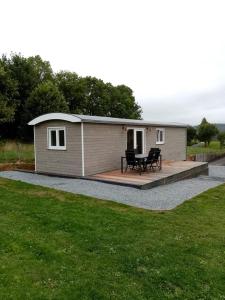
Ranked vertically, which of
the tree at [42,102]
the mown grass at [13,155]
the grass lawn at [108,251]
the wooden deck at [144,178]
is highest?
the tree at [42,102]

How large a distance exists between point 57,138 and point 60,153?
64 centimetres

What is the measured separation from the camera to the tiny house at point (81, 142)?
414 inches

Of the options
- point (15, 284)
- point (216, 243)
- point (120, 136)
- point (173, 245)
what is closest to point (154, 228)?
point (173, 245)

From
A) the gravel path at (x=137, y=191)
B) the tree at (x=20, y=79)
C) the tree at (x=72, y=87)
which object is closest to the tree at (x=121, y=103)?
the tree at (x=72, y=87)

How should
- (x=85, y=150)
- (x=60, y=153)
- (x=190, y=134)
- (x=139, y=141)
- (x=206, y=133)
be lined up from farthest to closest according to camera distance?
(x=190, y=134)
(x=206, y=133)
(x=139, y=141)
(x=60, y=153)
(x=85, y=150)

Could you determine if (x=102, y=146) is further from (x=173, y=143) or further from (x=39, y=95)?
(x=39, y=95)

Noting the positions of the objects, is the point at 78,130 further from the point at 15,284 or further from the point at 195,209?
the point at 15,284

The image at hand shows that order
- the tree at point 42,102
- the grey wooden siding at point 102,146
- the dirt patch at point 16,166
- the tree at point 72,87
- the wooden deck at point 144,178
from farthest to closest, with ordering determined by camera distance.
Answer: the tree at point 72,87 < the tree at point 42,102 < the dirt patch at point 16,166 < the grey wooden siding at point 102,146 < the wooden deck at point 144,178

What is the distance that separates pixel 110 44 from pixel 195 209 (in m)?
15.7

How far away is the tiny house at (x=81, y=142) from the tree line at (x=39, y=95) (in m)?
8.33

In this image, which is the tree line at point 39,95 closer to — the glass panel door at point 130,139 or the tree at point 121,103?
the tree at point 121,103

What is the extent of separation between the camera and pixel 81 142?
10.4m

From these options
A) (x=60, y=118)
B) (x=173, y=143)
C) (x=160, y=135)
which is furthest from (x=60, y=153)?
(x=173, y=143)

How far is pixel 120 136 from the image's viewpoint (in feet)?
40.5
